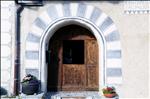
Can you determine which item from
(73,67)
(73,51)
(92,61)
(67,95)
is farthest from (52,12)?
(67,95)

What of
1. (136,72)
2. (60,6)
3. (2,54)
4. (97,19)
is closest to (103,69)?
(136,72)

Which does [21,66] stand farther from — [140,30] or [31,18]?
[140,30]

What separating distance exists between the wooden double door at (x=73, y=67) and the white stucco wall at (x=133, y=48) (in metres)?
1.05

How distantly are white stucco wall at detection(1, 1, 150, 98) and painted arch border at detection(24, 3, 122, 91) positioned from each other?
175 millimetres

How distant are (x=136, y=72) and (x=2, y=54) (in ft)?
13.0

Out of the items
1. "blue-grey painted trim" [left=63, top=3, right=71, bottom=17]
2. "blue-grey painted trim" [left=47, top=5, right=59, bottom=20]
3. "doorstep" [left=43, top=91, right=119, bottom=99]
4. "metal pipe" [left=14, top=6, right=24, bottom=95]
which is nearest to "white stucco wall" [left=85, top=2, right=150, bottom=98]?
"doorstep" [left=43, top=91, right=119, bottom=99]

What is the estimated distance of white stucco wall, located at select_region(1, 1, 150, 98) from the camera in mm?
8148

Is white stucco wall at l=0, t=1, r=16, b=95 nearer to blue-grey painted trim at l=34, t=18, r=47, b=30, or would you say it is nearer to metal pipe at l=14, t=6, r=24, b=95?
metal pipe at l=14, t=6, r=24, b=95

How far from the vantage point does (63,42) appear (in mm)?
9000

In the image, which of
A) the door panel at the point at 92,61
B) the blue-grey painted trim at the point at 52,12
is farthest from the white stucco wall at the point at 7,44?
the door panel at the point at 92,61

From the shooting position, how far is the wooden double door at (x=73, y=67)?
351 inches

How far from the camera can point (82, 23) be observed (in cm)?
832

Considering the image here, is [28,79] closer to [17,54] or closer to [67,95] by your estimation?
[17,54]

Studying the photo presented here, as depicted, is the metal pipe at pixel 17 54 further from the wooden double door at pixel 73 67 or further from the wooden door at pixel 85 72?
the wooden door at pixel 85 72
